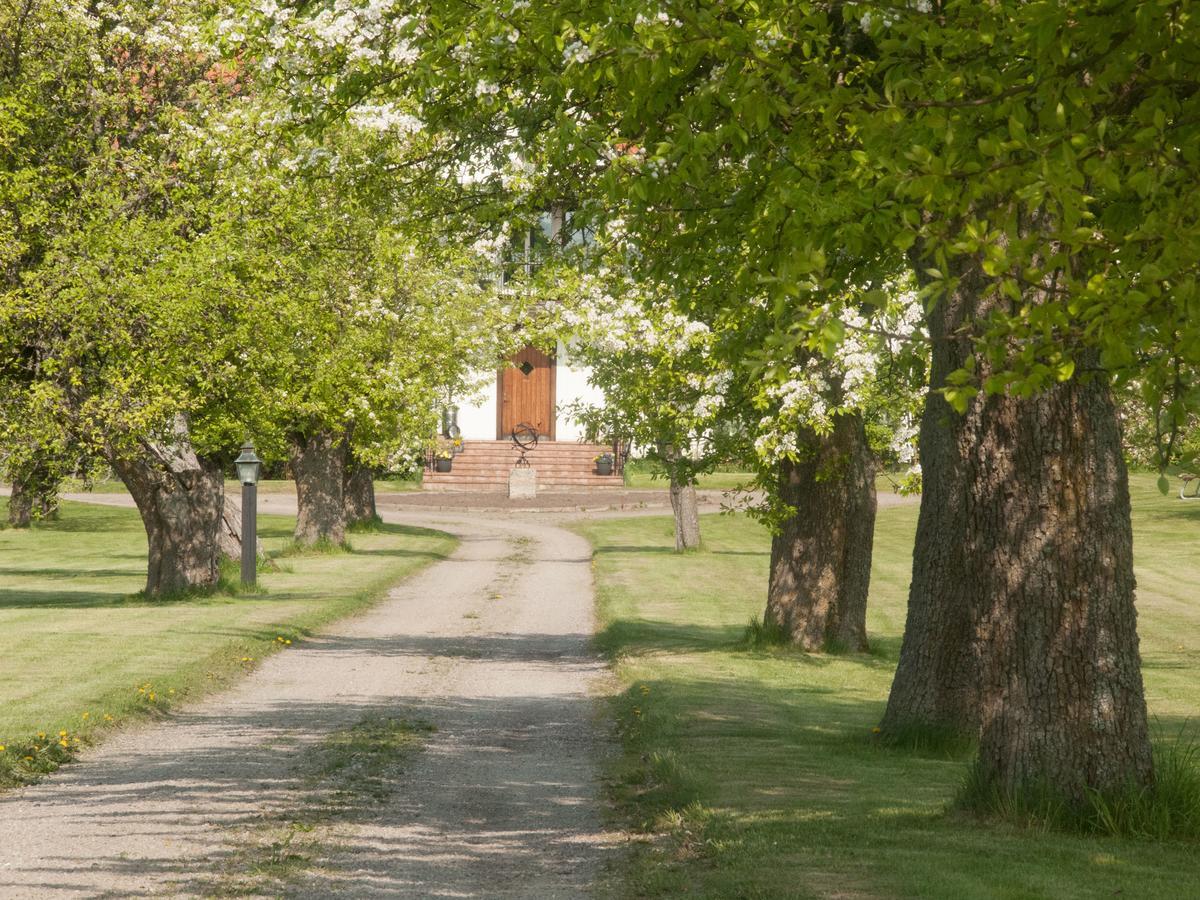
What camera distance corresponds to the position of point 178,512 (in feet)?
87.5

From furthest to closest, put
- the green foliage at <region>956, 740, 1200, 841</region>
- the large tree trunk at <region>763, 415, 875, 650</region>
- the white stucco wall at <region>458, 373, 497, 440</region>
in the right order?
the white stucco wall at <region>458, 373, 497, 440</region>
the large tree trunk at <region>763, 415, 875, 650</region>
the green foliage at <region>956, 740, 1200, 841</region>

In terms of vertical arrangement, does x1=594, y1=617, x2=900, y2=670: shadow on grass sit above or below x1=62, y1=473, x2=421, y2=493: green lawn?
below

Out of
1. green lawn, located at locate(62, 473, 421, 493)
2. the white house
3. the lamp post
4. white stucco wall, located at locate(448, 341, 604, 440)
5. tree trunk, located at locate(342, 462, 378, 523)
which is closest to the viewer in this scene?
the lamp post

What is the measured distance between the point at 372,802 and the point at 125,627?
12517 millimetres

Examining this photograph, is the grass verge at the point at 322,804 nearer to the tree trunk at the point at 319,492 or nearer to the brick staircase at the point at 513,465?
the tree trunk at the point at 319,492

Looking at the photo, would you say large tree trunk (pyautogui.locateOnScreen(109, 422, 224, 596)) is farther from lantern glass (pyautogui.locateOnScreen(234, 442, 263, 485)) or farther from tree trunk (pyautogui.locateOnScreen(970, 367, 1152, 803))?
tree trunk (pyautogui.locateOnScreen(970, 367, 1152, 803))

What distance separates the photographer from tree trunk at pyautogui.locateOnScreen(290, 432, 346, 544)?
39.8 meters

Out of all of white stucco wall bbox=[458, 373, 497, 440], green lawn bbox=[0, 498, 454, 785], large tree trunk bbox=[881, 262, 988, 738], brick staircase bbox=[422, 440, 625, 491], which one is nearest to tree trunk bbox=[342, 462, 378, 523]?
green lawn bbox=[0, 498, 454, 785]

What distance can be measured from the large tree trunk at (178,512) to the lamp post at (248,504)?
51cm

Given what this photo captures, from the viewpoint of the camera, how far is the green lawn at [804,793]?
809 centimetres

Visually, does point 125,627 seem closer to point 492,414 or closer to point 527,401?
point 492,414

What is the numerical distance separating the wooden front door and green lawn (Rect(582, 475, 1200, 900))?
3906 centimetres

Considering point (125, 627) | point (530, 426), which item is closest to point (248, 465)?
point (125, 627)

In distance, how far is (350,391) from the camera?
32.3 meters
